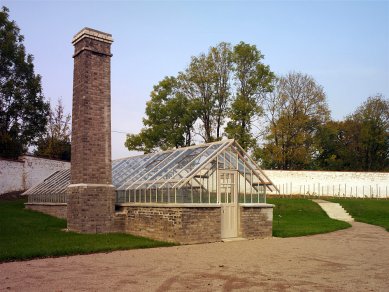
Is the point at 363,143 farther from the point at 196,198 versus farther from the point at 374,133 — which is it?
the point at 196,198

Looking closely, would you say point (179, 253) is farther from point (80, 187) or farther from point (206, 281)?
point (80, 187)

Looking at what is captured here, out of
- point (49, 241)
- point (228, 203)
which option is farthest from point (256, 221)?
point (49, 241)

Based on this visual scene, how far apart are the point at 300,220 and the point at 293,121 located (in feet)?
53.8

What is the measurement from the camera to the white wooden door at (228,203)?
13875mm

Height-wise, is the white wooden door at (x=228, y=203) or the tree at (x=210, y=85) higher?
the tree at (x=210, y=85)

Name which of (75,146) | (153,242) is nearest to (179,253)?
(153,242)

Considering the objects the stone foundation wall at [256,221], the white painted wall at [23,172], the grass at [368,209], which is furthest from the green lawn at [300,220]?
the white painted wall at [23,172]

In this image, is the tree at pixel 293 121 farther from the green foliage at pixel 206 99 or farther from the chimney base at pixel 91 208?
the chimney base at pixel 91 208

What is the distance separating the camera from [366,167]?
1714 inches

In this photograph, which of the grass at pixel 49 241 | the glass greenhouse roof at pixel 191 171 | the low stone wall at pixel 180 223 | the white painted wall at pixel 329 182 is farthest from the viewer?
the white painted wall at pixel 329 182

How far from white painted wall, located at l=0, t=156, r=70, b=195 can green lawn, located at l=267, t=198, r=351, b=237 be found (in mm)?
16098

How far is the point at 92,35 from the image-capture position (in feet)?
48.2

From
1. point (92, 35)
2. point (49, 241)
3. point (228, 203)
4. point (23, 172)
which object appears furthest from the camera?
point (23, 172)

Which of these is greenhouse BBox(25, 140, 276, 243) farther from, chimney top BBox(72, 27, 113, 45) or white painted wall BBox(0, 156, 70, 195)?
white painted wall BBox(0, 156, 70, 195)
